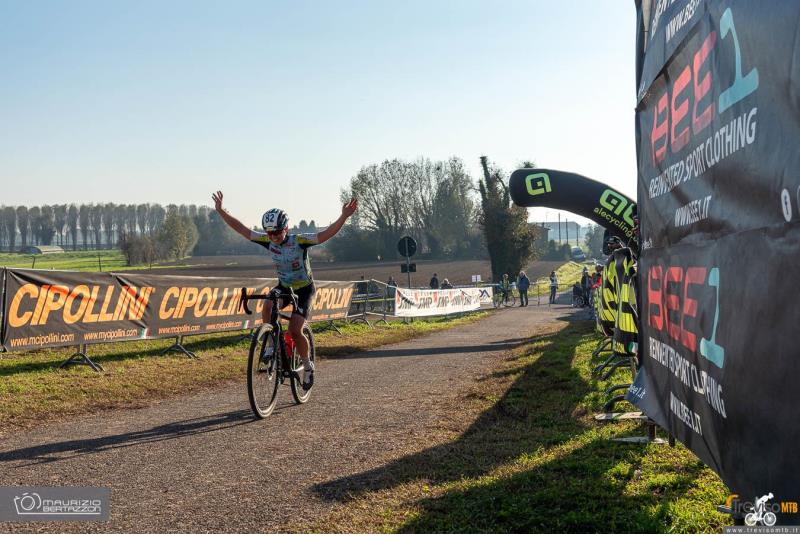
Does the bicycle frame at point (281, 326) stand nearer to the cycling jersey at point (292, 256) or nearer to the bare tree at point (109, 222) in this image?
the cycling jersey at point (292, 256)

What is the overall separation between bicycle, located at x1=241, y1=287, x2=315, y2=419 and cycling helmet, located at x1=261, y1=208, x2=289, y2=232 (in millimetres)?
692

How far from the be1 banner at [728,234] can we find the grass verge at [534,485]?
1.46ft

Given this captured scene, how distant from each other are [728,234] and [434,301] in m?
27.7

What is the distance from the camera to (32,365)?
10812mm

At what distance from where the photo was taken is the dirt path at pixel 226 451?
4387 millimetres

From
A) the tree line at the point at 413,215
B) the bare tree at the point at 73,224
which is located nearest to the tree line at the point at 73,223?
the bare tree at the point at 73,224

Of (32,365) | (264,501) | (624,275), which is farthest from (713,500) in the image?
(32,365)

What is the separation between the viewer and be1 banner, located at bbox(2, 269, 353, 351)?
1027 cm

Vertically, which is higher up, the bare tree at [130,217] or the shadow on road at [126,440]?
the bare tree at [130,217]

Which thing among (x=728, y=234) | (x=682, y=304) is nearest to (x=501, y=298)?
(x=682, y=304)

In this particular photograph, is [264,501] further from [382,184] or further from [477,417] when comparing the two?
[382,184]

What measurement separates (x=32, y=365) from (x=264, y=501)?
312 inches

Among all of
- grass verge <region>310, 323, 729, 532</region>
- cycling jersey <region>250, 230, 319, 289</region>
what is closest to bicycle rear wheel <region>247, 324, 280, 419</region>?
cycling jersey <region>250, 230, 319, 289</region>

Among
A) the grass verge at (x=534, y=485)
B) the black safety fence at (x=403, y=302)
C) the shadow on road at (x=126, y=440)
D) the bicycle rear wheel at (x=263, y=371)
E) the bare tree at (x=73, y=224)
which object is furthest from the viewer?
the bare tree at (x=73, y=224)
